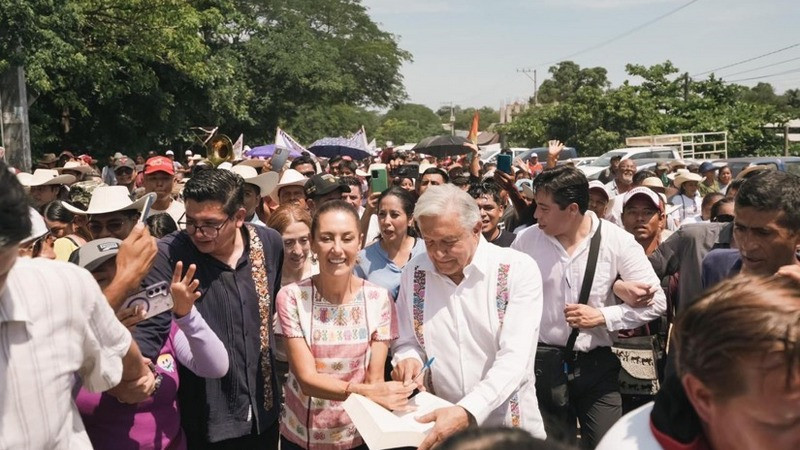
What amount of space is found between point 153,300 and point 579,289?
2187mm

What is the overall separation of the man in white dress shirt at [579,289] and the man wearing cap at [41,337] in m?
2.46

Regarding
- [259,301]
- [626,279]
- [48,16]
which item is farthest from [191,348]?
[48,16]

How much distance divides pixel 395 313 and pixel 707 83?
40652 mm

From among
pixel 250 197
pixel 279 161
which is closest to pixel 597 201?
pixel 250 197

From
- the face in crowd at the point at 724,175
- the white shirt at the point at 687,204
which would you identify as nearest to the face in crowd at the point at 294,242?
the white shirt at the point at 687,204

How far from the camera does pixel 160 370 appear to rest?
3.27m

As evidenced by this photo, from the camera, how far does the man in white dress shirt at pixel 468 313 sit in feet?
10.8

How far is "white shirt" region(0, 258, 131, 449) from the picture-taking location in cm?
206

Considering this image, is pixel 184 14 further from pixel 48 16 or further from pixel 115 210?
pixel 115 210

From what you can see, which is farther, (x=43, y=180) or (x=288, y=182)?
(x=43, y=180)

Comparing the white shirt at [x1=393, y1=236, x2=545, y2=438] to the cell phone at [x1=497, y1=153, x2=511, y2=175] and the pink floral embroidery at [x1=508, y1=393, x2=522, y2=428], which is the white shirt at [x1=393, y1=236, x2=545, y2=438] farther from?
the cell phone at [x1=497, y1=153, x2=511, y2=175]

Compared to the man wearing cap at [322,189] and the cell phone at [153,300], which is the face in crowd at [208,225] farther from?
the man wearing cap at [322,189]

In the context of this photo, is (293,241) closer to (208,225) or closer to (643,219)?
(208,225)

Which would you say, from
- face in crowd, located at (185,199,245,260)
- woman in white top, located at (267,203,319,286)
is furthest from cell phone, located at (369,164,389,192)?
face in crowd, located at (185,199,245,260)
